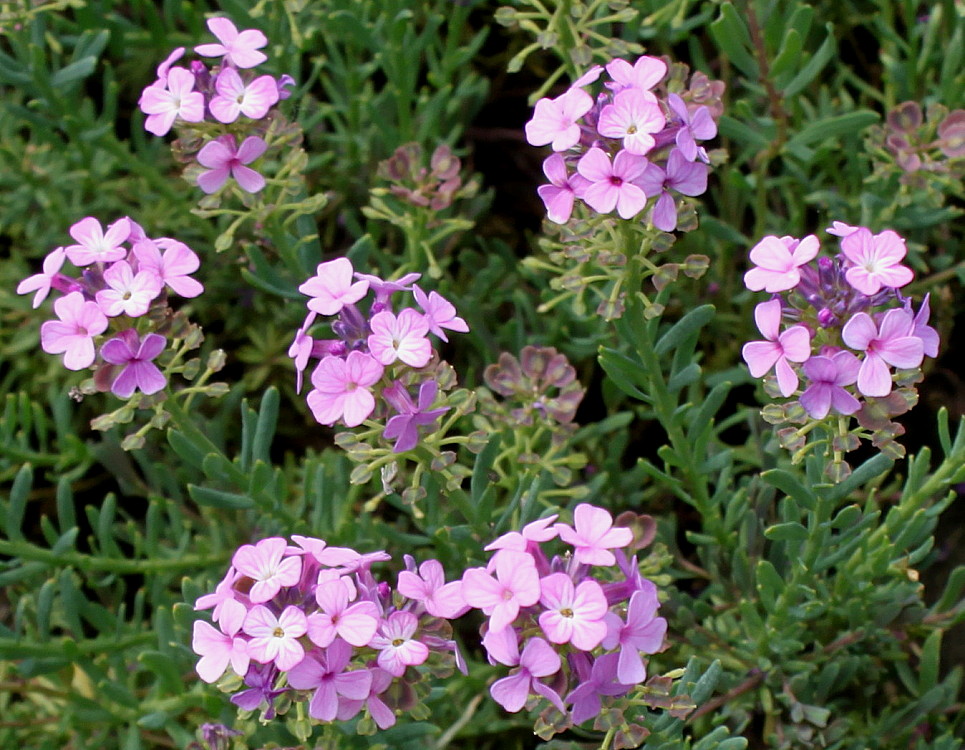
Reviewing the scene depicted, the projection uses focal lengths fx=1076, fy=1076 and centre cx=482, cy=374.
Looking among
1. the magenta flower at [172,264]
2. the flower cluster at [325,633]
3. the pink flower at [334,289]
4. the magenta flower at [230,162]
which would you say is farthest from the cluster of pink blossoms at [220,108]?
the flower cluster at [325,633]

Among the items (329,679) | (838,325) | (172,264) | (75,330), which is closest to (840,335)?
(838,325)

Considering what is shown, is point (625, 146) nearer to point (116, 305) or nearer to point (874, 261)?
point (874, 261)

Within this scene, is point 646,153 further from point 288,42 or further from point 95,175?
point 95,175

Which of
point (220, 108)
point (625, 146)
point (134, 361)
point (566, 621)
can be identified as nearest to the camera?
point (566, 621)

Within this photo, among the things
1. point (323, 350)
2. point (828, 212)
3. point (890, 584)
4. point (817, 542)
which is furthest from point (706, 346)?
point (323, 350)

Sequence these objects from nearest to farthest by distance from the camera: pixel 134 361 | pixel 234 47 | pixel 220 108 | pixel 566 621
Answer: pixel 566 621
pixel 134 361
pixel 220 108
pixel 234 47

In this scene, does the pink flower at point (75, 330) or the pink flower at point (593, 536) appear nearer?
the pink flower at point (593, 536)

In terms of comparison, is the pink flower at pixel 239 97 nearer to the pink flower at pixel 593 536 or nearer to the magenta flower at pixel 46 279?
the magenta flower at pixel 46 279

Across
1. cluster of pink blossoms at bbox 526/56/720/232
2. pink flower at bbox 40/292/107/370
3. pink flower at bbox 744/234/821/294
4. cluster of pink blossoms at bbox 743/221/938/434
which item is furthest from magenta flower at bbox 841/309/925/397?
pink flower at bbox 40/292/107/370

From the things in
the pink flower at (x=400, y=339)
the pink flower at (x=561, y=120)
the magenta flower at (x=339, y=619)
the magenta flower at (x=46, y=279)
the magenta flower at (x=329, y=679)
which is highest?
the pink flower at (x=561, y=120)
